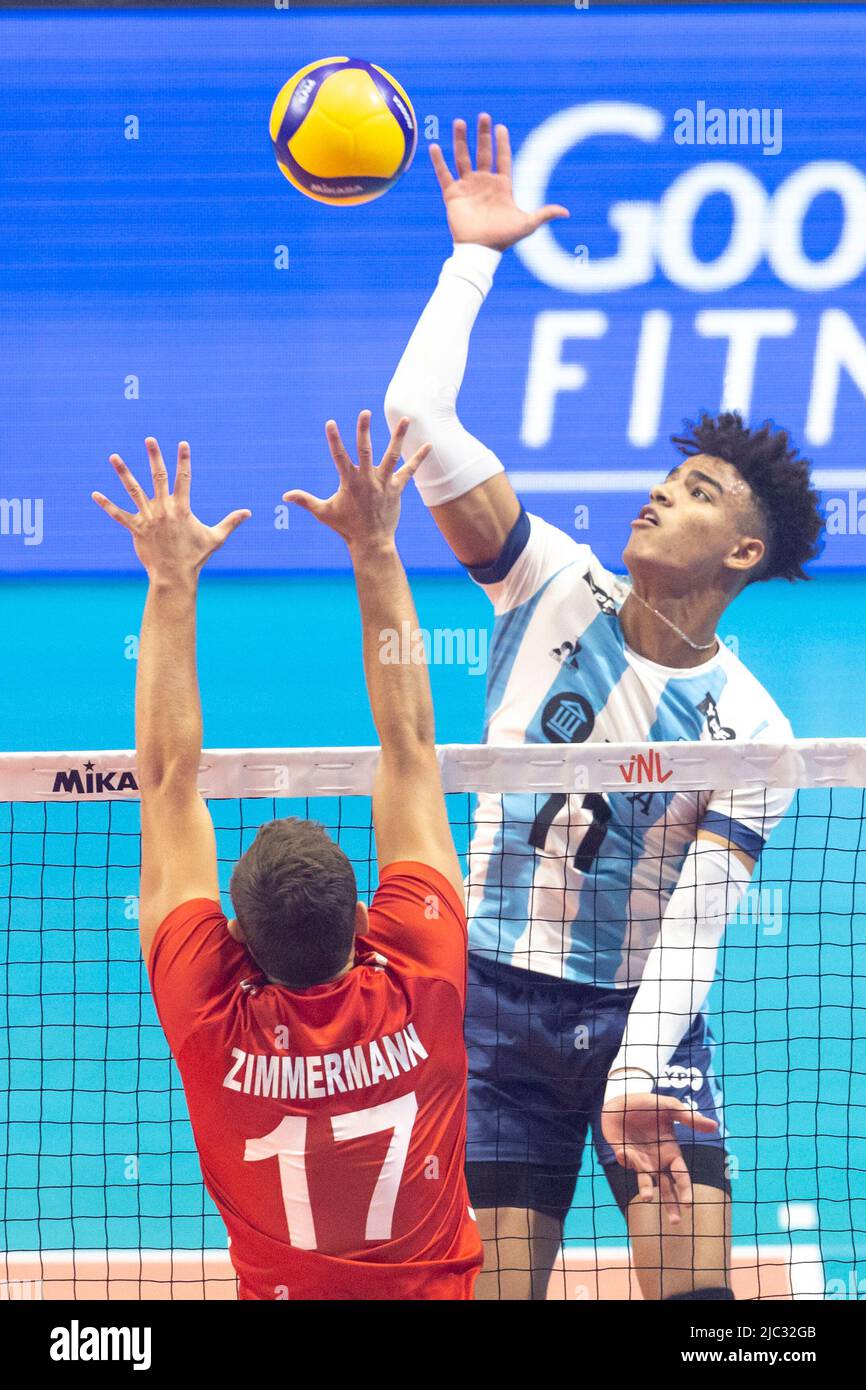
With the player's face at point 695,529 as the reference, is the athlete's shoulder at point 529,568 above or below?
below

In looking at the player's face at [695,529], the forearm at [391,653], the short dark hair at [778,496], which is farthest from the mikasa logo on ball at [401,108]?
the forearm at [391,653]

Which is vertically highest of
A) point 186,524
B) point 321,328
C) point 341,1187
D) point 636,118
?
point 636,118

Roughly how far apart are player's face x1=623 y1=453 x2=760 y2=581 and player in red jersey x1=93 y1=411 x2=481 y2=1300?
2320 mm

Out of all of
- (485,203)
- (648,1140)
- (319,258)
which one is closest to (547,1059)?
(648,1140)

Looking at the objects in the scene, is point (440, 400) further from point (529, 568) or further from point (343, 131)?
point (343, 131)

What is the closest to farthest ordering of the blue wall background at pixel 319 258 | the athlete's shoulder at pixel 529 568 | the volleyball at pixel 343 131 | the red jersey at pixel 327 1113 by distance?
the red jersey at pixel 327 1113, the athlete's shoulder at pixel 529 568, the volleyball at pixel 343 131, the blue wall background at pixel 319 258

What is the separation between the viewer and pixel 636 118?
11.2 m

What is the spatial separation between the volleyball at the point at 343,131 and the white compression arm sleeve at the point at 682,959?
11.0 ft

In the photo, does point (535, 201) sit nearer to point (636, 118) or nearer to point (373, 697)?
point (636, 118)

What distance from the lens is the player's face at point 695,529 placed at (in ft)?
17.4

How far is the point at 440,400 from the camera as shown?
4.86 metres

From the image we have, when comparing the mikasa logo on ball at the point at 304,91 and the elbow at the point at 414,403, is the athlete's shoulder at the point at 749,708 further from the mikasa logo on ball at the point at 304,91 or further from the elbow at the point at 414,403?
the mikasa logo on ball at the point at 304,91
